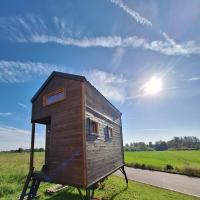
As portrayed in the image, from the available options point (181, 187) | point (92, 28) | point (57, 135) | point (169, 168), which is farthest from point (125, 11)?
point (169, 168)

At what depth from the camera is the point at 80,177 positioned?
650 centimetres

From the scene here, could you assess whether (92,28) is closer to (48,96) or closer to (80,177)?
(48,96)

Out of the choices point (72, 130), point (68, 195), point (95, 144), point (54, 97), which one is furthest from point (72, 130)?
point (68, 195)

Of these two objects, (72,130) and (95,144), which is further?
(95,144)

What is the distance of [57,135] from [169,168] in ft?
61.1

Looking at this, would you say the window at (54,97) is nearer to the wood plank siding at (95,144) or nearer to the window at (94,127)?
the wood plank siding at (95,144)

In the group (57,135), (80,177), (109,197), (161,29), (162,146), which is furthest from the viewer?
(162,146)

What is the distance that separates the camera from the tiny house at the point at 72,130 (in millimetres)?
6746

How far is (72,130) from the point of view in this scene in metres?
7.19

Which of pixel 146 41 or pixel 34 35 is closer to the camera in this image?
pixel 34 35

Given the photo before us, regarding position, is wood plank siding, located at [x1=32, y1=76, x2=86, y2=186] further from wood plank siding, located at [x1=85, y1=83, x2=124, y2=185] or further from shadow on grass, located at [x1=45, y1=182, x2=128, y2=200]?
shadow on grass, located at [x1=45, y1=182, x2=128, y2=200]

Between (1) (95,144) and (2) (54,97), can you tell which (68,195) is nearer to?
(1) (95,144)

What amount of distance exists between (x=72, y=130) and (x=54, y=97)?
2.31 meters

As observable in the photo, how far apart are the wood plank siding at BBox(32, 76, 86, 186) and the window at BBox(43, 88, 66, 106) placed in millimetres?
205
